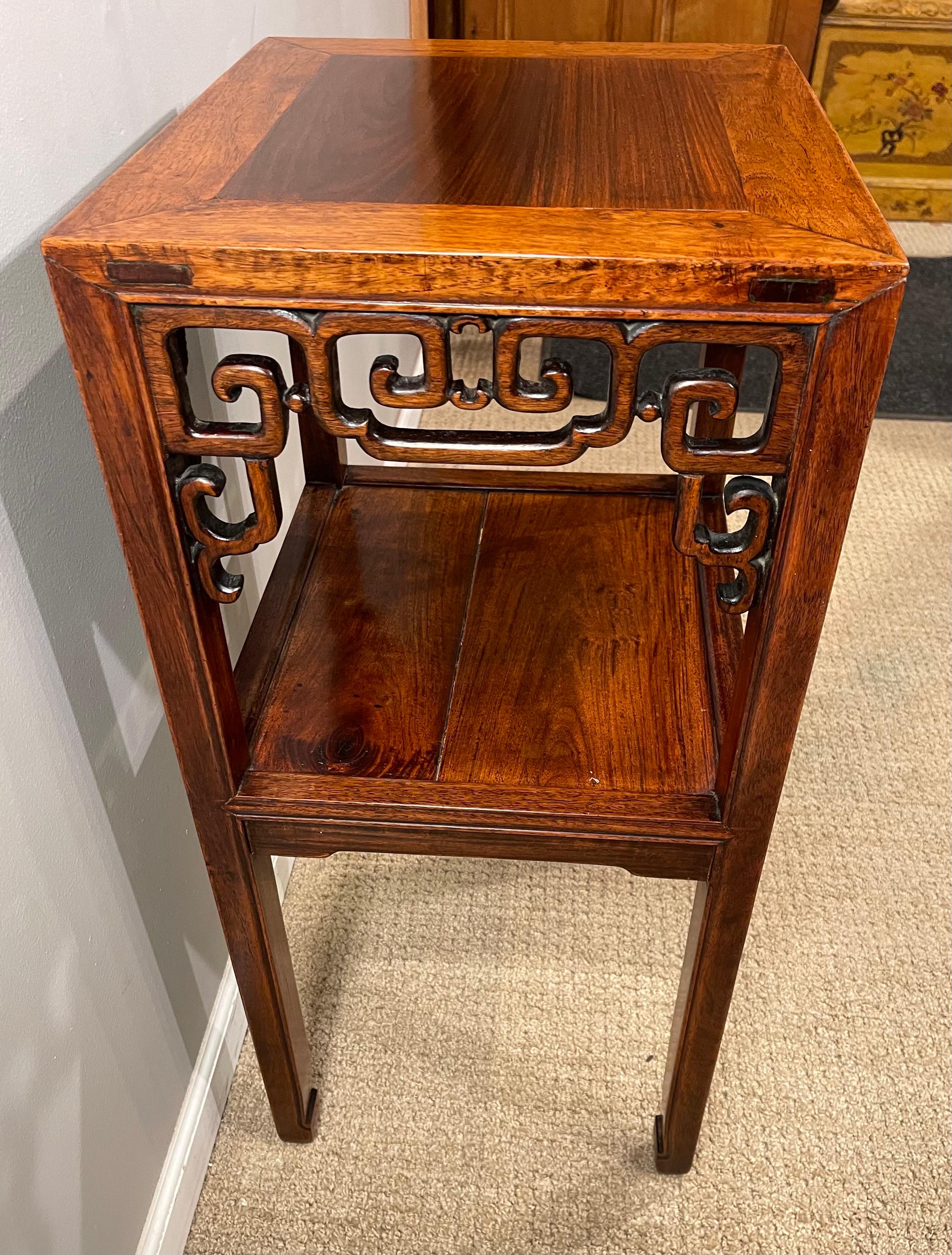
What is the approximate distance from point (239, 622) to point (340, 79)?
0.49m

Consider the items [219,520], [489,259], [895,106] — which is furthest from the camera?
[895,106]

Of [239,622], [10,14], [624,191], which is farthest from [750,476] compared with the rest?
[239,622]

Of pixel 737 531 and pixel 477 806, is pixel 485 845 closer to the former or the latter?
pixel 477 806

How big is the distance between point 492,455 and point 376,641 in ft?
0.97

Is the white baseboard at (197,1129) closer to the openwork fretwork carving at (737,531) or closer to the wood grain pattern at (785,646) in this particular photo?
the wood grain pattern at (785,646)

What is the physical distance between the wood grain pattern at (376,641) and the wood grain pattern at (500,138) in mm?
357

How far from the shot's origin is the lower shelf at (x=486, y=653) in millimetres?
708

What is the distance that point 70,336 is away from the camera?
19.9 inches

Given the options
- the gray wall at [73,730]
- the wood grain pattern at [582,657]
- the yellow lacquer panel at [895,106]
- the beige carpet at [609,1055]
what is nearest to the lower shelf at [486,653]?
the wood grain pattern at [582,657]

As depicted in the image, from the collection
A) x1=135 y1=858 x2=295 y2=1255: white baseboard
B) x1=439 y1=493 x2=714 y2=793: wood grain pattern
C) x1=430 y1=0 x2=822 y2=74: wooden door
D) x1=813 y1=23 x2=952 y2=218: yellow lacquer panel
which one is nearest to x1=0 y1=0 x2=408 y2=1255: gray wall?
x1=135 y1=858 x2=295 y2=1255: white baseboard

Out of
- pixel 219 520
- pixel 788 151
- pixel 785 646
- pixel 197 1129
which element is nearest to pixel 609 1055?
pixel 197 1129

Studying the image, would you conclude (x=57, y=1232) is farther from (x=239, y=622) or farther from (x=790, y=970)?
(x=790, y=970)

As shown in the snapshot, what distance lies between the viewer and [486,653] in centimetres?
80

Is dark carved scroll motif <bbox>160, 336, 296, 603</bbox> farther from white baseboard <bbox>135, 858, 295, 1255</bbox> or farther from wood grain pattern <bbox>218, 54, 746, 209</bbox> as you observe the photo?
white baseboard <bbox>135, 858, 295, 1255</bbox>
